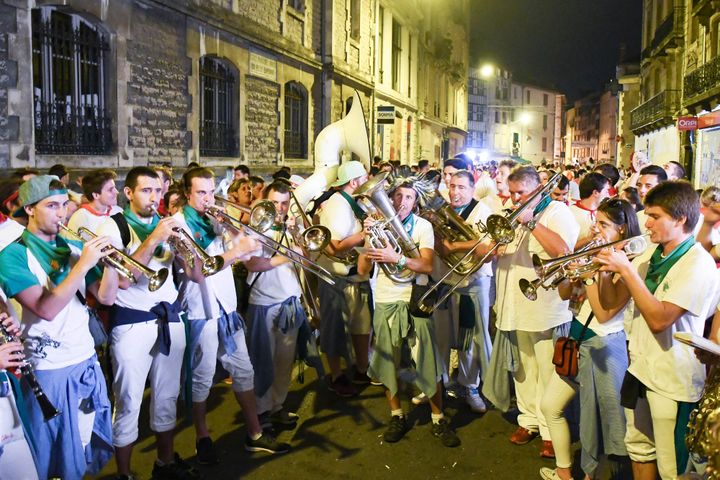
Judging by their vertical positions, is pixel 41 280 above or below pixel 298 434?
above

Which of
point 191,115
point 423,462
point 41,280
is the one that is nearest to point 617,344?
point 423,462

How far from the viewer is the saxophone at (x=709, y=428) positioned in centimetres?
209

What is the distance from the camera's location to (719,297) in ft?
10.7

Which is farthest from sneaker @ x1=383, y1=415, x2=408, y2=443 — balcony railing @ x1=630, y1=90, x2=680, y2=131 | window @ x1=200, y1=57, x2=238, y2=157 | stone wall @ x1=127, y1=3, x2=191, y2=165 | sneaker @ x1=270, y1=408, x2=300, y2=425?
balcony railing @ x1=630, y1=90, x2=680, y2=131

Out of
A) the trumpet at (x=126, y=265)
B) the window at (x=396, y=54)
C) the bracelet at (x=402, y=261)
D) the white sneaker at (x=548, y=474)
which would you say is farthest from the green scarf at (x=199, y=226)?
the window at (x=396, y=54)

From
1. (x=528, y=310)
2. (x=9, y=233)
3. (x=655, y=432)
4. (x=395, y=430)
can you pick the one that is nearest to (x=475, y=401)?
Answer: (x=395, y=430)

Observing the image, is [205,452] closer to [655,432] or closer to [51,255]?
[51,255]

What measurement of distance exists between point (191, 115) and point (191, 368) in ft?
26.6

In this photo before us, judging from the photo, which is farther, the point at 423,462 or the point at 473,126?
the point at 473,126

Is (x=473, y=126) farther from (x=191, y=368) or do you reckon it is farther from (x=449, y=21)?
(x=191, y=368)

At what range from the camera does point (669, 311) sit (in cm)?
309

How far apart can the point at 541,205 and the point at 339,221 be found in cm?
194

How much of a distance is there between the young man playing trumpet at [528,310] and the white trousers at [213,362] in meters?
1.98

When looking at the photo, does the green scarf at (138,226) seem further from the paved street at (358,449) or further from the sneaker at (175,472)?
the paved street at (358,449)
